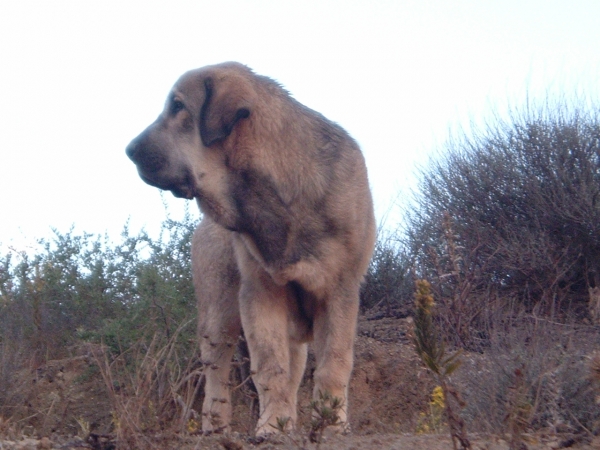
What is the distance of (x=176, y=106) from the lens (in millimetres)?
4984

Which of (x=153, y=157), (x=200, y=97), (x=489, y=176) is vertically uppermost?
(x=489, y=176)

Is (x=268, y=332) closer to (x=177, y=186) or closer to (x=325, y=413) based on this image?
(x=177, y=186)

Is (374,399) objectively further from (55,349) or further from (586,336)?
(55,349)

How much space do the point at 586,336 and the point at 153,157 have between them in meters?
4.10

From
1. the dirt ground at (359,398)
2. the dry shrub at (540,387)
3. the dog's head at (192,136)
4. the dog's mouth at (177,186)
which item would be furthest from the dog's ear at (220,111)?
the dry shrub at (540,387)

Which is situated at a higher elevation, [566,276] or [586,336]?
[566,276]

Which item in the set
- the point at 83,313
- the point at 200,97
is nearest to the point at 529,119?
the point at 83,313

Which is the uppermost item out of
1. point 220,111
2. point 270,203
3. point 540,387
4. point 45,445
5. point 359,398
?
point 220,111

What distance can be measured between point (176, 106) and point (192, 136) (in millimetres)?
235

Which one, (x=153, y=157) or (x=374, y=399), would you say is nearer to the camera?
(x=153, y=157)

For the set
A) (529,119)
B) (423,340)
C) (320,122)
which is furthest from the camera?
(529,119)

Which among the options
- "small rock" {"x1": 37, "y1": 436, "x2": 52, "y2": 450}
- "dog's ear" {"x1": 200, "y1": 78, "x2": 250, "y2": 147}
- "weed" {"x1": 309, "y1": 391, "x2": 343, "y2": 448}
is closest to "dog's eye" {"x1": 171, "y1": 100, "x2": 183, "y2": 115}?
"dog's ear" {"x1": 200, "y1": 78, "x2": 250, "y2": 147}

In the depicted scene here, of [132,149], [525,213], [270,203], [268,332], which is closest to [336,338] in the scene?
[268,332]

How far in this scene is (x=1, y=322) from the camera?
8.95m
